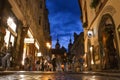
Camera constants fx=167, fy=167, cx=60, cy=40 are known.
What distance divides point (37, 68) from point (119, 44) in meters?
10.3

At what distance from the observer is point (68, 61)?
2331 cm

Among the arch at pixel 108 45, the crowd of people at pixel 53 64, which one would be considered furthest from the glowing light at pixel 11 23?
the arch at pixel 108 45

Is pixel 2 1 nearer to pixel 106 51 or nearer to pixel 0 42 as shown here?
pixel 0 42

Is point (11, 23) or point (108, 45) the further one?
point (108, 45)

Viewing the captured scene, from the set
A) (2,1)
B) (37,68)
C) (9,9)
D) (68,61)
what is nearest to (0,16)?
(2,1)

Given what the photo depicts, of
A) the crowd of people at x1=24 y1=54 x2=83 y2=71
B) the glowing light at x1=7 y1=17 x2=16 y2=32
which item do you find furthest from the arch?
the glowing light at x1=7 y1=17 x2=16 y2=32

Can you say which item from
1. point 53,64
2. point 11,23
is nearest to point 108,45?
point 53,64

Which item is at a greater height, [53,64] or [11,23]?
[11,23]

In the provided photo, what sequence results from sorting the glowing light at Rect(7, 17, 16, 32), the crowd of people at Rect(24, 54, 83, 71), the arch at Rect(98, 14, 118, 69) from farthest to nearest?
1. the crowd of people at Rect(24, 54, 83, 71)
2. the arch at Rect(98, 14, 118, 69)
3. the glowing light at Rect(7, 17, 16, 32)

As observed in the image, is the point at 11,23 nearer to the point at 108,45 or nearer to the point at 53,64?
the point at 53,64

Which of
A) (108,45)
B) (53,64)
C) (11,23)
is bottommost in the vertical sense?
(53,64)

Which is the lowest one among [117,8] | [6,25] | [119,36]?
[119,36]

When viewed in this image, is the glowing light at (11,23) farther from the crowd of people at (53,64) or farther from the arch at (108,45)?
the arch at (108,45)

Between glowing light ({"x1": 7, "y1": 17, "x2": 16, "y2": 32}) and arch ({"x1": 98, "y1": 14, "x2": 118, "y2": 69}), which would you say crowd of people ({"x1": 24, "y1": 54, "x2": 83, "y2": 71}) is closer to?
glowing light ({"x1": 7, "y1": 17, "x2": 16, "y2": 32})
